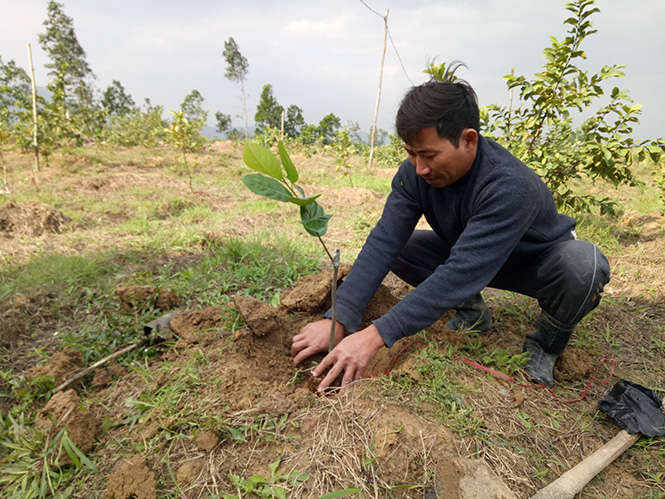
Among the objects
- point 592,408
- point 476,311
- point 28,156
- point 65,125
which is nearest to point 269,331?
point 476,311

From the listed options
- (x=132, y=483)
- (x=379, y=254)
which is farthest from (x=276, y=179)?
(x=132, y=483)

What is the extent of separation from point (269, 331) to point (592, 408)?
1.49m

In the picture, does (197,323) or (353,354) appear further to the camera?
(197,323)

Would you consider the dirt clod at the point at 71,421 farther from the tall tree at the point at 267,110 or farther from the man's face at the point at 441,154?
the tall tree at the point at 267,110

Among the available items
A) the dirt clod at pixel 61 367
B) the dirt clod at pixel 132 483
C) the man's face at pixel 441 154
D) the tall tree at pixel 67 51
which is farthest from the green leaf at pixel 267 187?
the tall tree at pixel 67 51

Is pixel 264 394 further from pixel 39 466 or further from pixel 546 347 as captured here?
pixel 546 347

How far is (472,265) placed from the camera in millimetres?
1293

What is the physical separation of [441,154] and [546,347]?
108 centimetres

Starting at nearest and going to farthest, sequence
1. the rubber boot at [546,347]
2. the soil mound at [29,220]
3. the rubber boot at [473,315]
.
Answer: the rubber boot at [546,347]
the rubber boot at [473,315]
the soil mound at [29,220]

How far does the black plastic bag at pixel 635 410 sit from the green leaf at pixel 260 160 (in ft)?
5.32

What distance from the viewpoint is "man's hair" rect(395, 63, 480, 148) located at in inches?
48.6

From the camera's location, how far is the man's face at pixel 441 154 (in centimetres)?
128

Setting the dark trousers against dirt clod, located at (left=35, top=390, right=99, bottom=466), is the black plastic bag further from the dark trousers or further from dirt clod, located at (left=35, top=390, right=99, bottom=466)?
dirt clod, located at (left=35, top=390, right=99, bottom=466)

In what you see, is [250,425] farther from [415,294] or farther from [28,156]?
[28,156]
